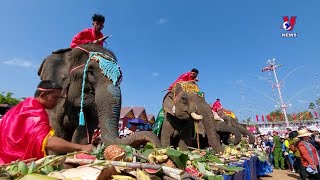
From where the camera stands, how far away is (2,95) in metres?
35.4

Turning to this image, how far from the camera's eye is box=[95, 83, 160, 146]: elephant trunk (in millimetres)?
2961

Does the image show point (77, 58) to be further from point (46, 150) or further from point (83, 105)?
point (46, 150)

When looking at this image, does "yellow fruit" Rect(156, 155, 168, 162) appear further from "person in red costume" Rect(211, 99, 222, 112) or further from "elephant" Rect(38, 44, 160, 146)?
"person in red costume" Rect(211, 99, 222, 112)

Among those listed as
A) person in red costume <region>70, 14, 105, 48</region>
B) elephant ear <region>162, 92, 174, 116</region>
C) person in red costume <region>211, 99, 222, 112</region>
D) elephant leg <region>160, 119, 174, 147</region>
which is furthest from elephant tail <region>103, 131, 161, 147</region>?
person in red costume <region>211, 99, 222, 112</region>

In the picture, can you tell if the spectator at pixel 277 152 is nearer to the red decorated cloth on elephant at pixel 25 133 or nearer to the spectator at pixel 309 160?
the spectator at pixel 309 160

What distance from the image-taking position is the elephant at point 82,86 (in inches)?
159

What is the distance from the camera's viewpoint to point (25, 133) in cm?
231

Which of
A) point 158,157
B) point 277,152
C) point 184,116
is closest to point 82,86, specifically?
point 158,157

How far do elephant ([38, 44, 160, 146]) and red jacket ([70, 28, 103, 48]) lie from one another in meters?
0.35

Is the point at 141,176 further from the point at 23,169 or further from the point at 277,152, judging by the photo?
the point at 277,152

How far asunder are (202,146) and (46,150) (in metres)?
8.07

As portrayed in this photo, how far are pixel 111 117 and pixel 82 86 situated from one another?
0.83m

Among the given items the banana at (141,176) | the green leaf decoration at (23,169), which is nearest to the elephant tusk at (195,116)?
the banana at (141,176)

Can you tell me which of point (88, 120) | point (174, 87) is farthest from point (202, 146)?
point (88, 120)
